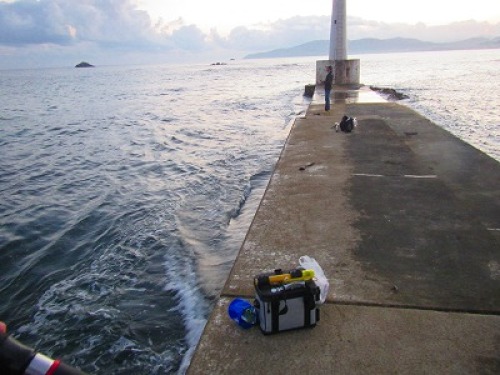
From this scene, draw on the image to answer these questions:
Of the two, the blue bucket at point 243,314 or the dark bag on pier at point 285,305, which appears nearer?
the dark bag on pier at point 285,305

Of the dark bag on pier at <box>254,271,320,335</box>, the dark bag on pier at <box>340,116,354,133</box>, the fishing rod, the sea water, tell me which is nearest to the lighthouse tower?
the sea water

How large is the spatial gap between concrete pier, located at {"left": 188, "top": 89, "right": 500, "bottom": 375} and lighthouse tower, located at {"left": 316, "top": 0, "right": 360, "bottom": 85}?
2453cm

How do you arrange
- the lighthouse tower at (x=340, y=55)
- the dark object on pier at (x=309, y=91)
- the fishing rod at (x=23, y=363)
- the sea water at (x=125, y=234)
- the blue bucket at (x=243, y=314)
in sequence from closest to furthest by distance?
the fishing rod at (x=23, y=363) < the blue bucket at (x=243, y=314) < the sea water at (x=125, y=234) < the lighthouse tower at (x=340, y=55) < the dark object on pier at (x=309, y=91)

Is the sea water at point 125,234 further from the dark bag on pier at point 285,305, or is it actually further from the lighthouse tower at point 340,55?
the lighthouse tower at point 340,55

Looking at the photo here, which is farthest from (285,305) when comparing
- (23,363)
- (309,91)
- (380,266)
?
(309,91)

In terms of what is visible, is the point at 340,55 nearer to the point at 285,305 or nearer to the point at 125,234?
the point at 125,234

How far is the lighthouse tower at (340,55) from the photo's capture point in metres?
31.1

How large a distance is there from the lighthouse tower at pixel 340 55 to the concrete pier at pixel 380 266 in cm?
2453

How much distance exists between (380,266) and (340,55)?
31.1 metres

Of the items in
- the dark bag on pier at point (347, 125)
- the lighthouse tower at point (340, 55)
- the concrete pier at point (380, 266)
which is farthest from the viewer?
the lighthouse tower at point (340, 55)

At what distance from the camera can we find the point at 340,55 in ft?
106

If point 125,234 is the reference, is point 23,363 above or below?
A: above

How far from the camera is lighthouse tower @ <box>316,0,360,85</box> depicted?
31125 millimetres

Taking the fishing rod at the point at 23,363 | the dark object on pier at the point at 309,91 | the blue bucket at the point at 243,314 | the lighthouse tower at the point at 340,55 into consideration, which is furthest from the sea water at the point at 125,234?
the dark object on pier at the point at 309,91
